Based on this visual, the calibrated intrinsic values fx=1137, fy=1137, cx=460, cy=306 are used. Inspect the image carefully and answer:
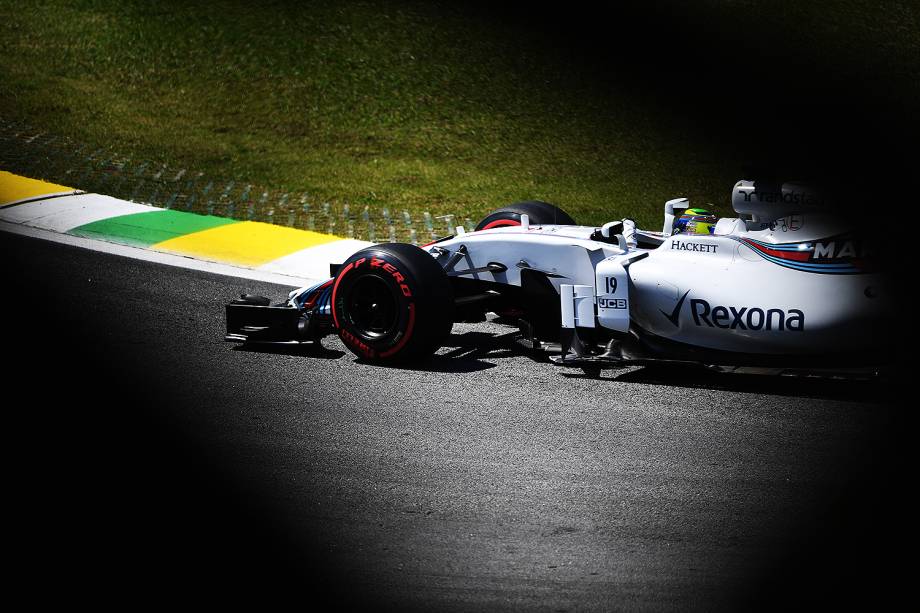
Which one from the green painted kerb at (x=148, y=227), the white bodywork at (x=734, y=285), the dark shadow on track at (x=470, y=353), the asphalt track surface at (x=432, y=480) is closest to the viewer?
the asphalt track surface at (x=432, y=480)

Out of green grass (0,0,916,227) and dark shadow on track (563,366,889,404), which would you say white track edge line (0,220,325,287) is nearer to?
green grass (0,0,916,227)

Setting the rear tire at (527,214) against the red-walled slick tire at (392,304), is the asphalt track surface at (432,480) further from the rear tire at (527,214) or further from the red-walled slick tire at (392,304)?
the rear tire at (527,214)

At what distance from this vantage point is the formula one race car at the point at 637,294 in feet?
16.8

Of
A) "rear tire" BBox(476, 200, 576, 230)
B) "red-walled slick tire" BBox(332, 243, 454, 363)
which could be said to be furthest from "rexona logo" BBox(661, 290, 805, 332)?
"rear tire" BBox(476, 200, 576, 230)

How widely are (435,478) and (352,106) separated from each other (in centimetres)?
778

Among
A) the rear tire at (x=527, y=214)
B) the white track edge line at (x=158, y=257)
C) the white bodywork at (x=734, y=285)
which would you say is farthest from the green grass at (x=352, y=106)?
the white bodywork at (x=734, y=285)

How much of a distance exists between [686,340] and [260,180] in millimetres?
5444

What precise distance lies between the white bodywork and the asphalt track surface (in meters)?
0.31

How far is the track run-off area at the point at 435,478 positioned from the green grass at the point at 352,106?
3966mm

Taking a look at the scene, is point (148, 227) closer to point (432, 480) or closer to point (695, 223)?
point (695, 223)

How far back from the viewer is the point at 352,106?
11508 mm

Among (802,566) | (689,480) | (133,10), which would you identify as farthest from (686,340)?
(133,10)

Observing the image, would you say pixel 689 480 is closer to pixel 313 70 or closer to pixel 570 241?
pixel 570 241

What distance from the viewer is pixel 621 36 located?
12.8 meters
